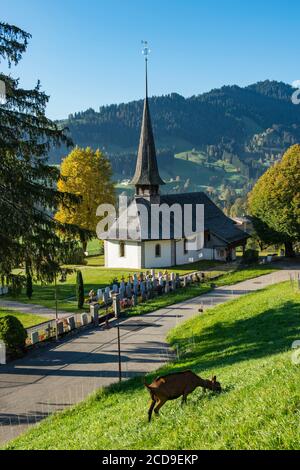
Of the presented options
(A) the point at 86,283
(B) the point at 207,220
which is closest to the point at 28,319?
(A) the point at 86,283

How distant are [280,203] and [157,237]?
12862 millimetres

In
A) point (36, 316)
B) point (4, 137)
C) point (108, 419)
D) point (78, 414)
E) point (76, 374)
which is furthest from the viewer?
point (36, 316)

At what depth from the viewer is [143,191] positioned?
158 ft

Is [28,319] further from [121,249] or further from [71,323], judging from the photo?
[121,249]

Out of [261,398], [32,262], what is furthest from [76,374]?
[261,398]

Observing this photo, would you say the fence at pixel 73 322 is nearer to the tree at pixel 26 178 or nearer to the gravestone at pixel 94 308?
the gravestone at pixel 94 308

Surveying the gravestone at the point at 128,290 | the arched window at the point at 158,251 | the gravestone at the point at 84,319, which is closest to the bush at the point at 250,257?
the arched window at the point at 158,251

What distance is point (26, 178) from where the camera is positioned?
18.6 m

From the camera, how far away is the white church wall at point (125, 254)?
45.3m

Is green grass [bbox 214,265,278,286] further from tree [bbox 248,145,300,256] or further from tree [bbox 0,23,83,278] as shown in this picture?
tree [bbox 0,23,83,278]

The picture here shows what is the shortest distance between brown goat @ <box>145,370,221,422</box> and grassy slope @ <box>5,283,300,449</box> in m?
0.31

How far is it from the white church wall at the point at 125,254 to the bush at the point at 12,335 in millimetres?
24131
